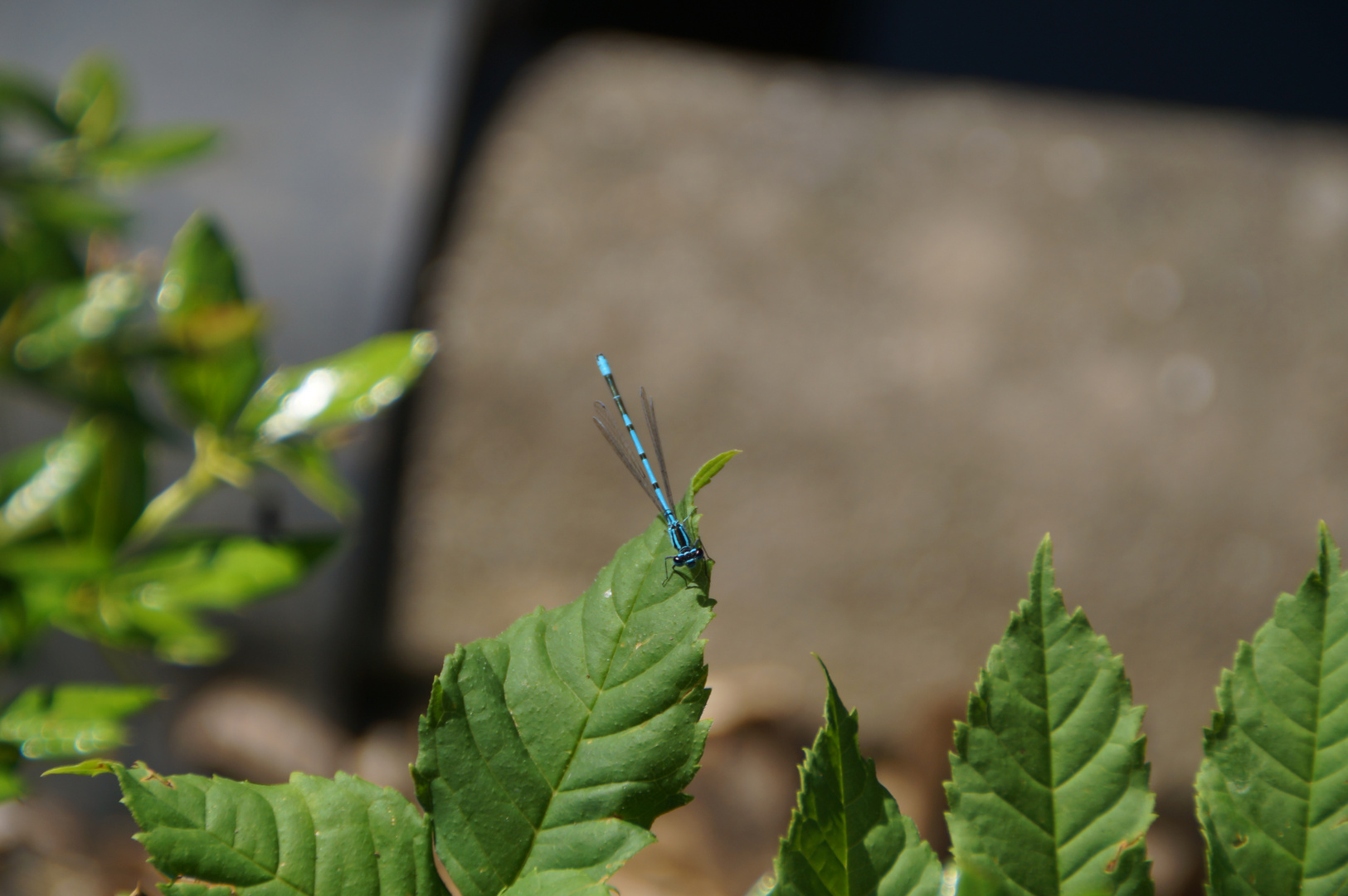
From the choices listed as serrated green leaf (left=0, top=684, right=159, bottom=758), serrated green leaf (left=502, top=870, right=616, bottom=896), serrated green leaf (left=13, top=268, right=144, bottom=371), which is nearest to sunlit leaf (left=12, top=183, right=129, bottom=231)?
serrated green leaf (left=13, top=268, right=144, bottom=371)

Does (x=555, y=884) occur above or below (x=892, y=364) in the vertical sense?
below

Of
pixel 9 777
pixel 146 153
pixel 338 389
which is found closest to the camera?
pixel 9 777

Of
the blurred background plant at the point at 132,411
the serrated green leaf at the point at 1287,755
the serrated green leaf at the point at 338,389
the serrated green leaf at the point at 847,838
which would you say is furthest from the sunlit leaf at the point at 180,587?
the serrated green leaf at the point at 1287,755

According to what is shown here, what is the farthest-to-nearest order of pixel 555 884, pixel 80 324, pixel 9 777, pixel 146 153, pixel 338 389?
pixel 146 153 → pixel 80 324 → pixel 338 389 → pixel 9 777 → pixel 555 884

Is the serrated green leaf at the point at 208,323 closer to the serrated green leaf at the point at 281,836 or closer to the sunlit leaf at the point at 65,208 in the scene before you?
the sunlit leaf at the point at 65,208

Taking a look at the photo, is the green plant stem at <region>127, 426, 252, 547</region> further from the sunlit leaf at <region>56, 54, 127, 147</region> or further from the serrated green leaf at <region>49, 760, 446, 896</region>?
the serrated green leaf at <region>49, 760, 446, 896</region>

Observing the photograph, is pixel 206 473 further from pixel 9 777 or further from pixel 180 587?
pixel 9 777

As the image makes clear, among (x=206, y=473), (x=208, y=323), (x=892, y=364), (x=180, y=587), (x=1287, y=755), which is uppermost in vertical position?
(x=892, y=364)

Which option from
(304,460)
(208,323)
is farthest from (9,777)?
(208,323)
